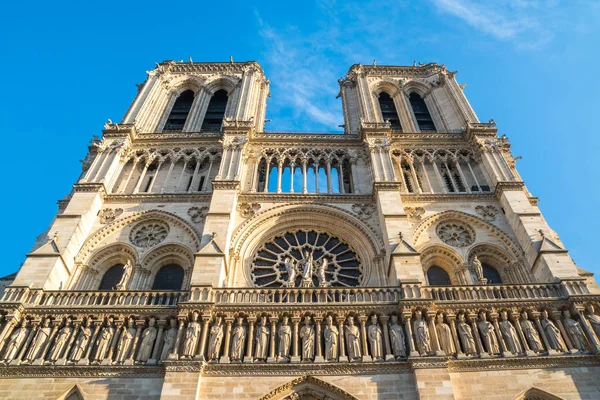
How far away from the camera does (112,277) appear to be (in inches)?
625

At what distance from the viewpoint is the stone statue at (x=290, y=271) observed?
14.6m

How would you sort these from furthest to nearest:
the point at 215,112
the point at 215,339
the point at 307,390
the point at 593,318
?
the point at 215,112, the point at 593,318, the point at 215,339, the point at 307,390

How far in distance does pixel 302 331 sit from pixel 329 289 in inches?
62.6

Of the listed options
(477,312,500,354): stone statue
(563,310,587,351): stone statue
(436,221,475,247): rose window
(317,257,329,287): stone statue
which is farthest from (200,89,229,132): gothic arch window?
(563,310,587,351): stone statue

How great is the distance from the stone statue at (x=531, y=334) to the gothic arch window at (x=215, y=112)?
15869 millimetres

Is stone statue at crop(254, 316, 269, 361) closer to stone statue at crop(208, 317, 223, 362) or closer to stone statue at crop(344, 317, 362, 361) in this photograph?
stone statue at crop(208, 317, 223, 362)

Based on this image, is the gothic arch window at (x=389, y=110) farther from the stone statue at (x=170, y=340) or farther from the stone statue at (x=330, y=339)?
the stone statue at (x=170, y=340)

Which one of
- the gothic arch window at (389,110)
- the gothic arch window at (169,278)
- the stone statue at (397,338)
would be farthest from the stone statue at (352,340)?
the gothic arch window at (389,110)

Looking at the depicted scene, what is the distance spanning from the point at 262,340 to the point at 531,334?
6951 millimetres

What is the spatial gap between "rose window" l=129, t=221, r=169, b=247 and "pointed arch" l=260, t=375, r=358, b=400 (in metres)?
7.40

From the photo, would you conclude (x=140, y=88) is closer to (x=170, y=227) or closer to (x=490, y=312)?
(x=170, y=227)

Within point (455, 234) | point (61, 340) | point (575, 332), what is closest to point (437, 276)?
point (455, 234)

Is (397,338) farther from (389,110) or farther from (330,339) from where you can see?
(389,110)

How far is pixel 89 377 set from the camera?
1152cm
